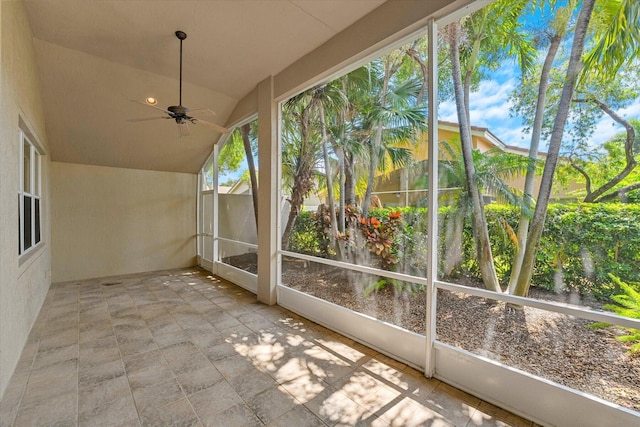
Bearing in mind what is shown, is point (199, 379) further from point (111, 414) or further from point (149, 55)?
point (149, 55)

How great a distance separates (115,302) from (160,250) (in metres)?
2.34

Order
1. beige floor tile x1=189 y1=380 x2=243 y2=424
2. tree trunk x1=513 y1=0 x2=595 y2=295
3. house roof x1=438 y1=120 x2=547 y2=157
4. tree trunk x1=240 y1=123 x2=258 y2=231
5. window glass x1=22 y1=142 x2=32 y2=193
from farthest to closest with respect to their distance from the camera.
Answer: tree trunk x1=240 y1=123 x2=258 y2=231, window glass x1=22 y1=142 x2=32 y2=193, house roof x1=438 y1=120 x2=547 y2=157, beige floor tile x1=189 y1=380 x2=243 y2=424, tree trunk x1=513 y1=0 x2=595 y2=295

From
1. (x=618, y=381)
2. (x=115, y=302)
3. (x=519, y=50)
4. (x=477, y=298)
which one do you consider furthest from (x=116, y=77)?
(x=618, y=381)

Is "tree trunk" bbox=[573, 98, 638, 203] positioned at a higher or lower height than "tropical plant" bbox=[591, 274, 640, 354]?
higher

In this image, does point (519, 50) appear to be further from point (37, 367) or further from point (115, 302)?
point (115, 302)

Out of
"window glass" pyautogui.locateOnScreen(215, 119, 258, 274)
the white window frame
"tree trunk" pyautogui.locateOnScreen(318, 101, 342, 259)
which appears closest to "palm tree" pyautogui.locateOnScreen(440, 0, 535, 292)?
"tree trunk" pyautogui.locateOnScreen(318, 101, 342, 259)

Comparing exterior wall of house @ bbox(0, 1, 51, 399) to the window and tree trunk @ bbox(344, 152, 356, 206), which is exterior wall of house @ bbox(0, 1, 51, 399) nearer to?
the window

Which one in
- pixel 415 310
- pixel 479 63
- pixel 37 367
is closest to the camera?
pixel 479 63

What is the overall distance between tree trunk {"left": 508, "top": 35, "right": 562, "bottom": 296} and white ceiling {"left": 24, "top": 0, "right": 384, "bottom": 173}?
5.10 feet

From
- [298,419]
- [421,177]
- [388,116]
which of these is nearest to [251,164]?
[388,116]

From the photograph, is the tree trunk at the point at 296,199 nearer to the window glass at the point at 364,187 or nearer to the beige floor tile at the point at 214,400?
the window glass at the point at 364,187

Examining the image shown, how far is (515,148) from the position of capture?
1966 millimetres

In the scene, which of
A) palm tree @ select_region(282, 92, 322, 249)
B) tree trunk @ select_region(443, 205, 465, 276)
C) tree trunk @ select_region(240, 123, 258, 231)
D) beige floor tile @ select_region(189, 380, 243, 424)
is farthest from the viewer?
tree trunk @ select_region(240, 123, 258, 231)

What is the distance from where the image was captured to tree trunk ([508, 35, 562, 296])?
181cm
